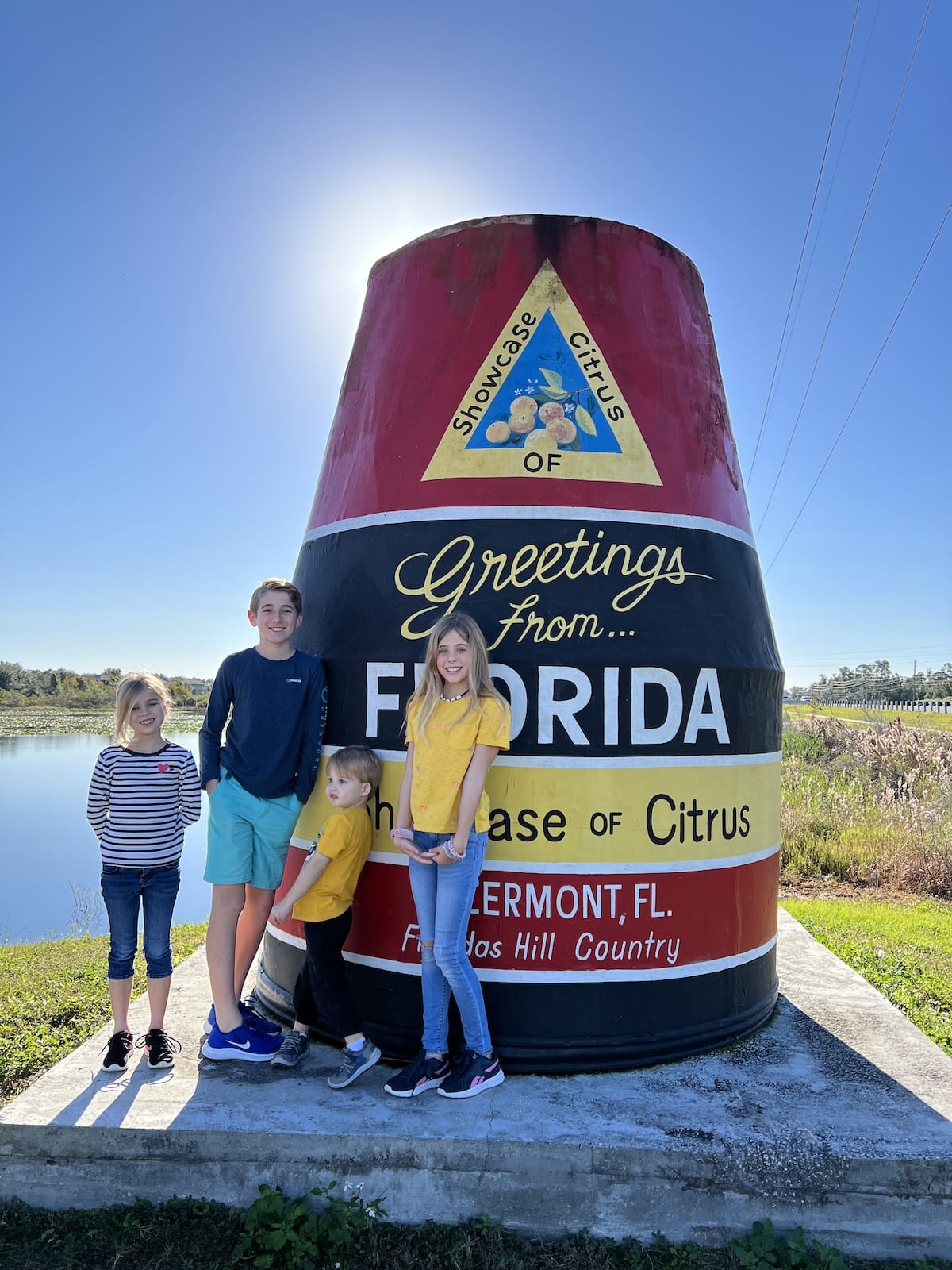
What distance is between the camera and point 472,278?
14.7 feet

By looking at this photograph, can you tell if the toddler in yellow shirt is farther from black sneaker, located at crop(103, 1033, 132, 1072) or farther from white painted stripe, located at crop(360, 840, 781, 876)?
black sneaker, located at crop(103, 1033, 132, 1072)

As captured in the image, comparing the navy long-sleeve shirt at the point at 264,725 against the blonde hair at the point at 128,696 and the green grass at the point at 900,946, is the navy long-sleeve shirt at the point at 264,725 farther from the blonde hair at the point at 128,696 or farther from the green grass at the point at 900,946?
the green grass at the point at 900,946

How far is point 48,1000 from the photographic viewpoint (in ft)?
18.0

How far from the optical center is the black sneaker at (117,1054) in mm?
3762

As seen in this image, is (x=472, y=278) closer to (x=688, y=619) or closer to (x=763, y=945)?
(x=688, y=619)

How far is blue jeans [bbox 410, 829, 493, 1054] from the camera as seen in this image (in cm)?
362

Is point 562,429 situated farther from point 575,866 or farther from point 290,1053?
point 290,1053

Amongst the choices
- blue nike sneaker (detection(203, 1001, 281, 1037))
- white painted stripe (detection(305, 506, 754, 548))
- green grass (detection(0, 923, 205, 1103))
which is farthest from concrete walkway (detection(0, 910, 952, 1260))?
white painted stripe (detection(305, 506, 754, 548))

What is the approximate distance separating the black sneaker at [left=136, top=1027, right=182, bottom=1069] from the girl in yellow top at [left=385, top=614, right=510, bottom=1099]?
1023 mm

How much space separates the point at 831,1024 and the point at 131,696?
3743 millimetres

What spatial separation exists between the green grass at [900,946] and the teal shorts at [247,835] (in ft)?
12.0

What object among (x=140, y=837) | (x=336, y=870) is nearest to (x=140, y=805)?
(x=140, y=837)

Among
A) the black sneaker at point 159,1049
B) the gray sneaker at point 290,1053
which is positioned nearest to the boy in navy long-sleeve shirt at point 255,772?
the gray sneaker at point 290,1053

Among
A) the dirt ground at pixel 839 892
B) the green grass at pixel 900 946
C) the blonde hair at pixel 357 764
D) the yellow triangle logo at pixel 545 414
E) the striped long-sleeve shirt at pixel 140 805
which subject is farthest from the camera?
the dirt ground at pixel 839 892
